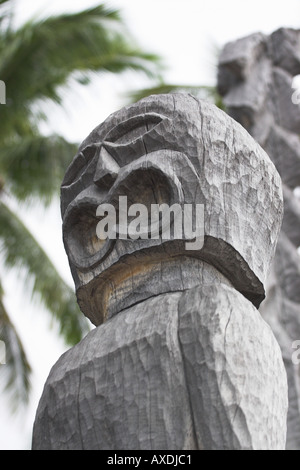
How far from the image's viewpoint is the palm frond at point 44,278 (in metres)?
10.6

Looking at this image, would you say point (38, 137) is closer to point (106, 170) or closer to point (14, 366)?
point (14, 366)

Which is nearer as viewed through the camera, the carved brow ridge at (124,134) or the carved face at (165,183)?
the carved face at (165,183)

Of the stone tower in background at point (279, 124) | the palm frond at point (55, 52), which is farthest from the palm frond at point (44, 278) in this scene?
the stone tower in background at point (279, 124)

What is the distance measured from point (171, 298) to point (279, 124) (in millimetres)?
3062

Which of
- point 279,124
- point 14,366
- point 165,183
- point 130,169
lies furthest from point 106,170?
point 14,366

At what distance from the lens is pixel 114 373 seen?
2.08 meters

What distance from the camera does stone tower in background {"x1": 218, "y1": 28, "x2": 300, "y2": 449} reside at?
4344 millimetres

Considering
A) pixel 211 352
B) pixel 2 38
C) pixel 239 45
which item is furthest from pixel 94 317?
pixel 2 38

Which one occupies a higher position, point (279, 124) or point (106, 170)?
point (279, 124)

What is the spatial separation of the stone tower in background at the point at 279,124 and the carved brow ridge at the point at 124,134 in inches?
78.1

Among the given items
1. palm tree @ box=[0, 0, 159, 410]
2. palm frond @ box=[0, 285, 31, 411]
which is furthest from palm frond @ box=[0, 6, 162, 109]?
palm frond @ box=[0, 285, 31, 411]

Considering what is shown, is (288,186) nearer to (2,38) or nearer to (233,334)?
(233,334)

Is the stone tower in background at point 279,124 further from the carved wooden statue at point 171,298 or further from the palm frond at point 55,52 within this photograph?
the palm frond at point 55,52

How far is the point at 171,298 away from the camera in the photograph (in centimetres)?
220
